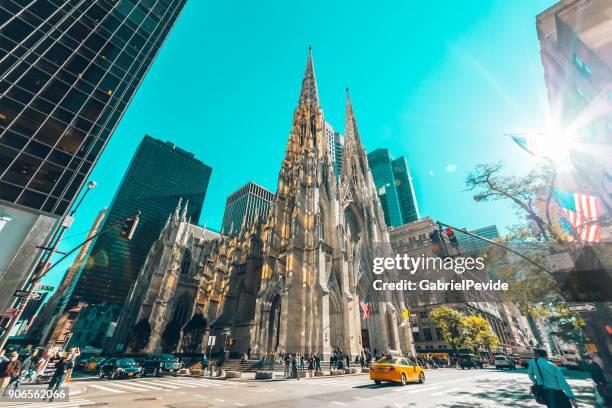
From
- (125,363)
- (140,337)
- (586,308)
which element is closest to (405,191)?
(140,337)

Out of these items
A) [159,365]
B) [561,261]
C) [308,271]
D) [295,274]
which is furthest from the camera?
[308,271]

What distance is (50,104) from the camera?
2194cm

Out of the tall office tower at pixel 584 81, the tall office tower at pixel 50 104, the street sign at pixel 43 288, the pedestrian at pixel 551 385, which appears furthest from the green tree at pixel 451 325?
the tall office tower at pixel 50 104

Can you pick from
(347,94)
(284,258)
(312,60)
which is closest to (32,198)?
(284,258)

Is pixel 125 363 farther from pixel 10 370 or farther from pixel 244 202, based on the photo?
pixel 244 202

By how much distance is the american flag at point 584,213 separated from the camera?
10125 mm

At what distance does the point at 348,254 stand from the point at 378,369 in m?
20.8

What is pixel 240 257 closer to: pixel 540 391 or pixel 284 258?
pixel 284 258

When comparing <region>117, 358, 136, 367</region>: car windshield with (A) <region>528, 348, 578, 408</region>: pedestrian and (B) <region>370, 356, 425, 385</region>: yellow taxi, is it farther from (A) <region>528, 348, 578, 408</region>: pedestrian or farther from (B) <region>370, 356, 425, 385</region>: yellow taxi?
(A) <region>528, 348, 578, 408</region>: pedestrian

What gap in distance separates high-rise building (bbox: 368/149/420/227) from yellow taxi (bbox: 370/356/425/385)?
107 m

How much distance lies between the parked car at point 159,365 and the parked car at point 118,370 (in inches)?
70.3

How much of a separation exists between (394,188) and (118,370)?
12606 centimetres

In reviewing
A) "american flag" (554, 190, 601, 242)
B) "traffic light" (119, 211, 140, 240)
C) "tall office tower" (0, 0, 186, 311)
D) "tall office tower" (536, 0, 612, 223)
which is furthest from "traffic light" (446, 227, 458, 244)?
"tall office tower" (0, 0, 186, 311)

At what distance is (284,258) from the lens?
3047cm
